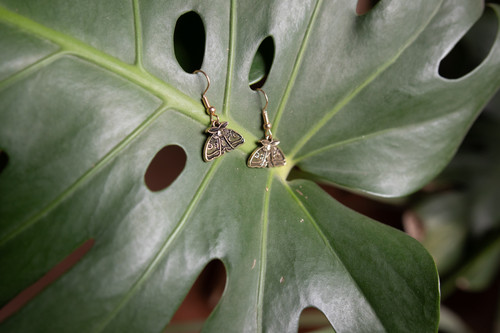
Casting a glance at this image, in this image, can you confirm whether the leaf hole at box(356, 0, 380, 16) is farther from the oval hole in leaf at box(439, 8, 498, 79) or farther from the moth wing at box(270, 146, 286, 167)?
the moth wing at box(270, 146, 286, 167)

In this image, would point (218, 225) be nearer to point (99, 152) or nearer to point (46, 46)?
point (99, 152)

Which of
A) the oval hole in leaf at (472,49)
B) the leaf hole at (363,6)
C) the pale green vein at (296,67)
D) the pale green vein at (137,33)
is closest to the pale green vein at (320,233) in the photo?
the pale green vein at (296,67)

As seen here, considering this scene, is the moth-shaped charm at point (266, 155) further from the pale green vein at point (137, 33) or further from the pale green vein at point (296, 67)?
the pale green vein at point (137, 33)

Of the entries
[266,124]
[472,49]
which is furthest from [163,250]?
[472,49]

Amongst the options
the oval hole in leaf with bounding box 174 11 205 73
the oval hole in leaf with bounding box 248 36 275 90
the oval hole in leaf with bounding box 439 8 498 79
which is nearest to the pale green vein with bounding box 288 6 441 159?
the oval hole in leaf with bounding box 248 36 275 90

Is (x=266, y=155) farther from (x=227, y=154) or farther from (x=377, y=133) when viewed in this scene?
(x=377, y=133)

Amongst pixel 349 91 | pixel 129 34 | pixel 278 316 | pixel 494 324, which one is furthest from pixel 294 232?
pixel 494 324
